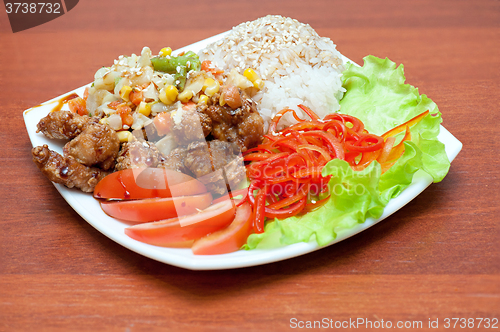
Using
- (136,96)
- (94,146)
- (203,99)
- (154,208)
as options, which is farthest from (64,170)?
(203,99)

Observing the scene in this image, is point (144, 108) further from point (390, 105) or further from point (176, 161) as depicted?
point (390, 105)

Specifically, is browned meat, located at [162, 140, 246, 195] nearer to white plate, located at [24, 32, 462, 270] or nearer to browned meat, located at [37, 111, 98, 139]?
white plate, located at [24, 32, 462, 270]

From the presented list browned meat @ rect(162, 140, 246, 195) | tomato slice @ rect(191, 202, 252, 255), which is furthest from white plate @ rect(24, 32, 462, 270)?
browned meat @ rect(162, 140, 246, 195)

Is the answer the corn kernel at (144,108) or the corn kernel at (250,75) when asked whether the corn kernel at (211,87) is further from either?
the corn kernel at (144,108)

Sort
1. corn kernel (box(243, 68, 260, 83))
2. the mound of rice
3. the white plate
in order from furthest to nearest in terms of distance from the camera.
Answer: the mound of rice, corn kernel (box(243, 68, 260, 83)), the white plate

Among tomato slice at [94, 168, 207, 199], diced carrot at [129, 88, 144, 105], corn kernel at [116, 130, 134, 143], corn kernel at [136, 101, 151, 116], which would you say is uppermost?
diced carrot at [129, 88, 144, 105]

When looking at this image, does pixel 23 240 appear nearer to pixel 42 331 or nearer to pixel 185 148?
pixel 42 331
